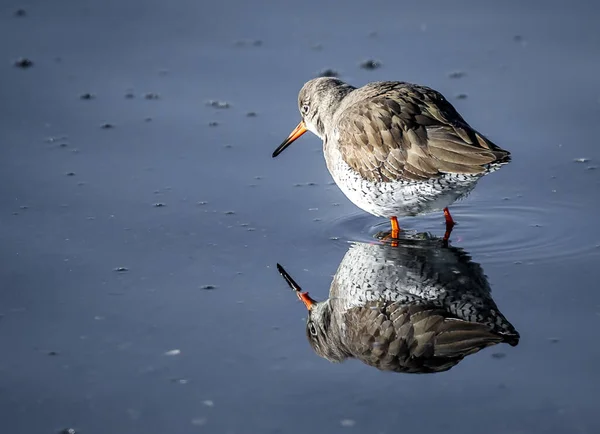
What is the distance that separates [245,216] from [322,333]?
6.56 feet

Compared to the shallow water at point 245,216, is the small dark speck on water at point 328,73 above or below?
above

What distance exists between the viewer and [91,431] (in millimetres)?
6117

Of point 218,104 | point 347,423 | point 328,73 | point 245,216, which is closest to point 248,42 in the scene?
point 328,73

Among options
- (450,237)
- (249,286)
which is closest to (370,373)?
(249,286)

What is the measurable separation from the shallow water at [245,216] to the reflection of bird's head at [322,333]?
0.07m

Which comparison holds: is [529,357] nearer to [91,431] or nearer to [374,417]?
[374,417]

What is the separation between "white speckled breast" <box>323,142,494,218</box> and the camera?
8164mm

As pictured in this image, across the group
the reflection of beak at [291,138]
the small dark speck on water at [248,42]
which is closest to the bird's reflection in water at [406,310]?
the reflection of beak at [291,138]

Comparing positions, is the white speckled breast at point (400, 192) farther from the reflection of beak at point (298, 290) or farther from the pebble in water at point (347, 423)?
the pebble in water at point (347, 423)

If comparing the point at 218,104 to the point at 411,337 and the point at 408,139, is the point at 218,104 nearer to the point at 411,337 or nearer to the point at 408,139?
the point at 408,139

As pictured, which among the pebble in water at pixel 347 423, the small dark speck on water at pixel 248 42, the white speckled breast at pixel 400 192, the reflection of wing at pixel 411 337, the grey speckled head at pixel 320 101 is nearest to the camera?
the pebble in water at pixel 347 423

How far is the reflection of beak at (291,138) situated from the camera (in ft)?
31.7

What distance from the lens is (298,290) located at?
772cm

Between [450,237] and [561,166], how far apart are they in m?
1.61
